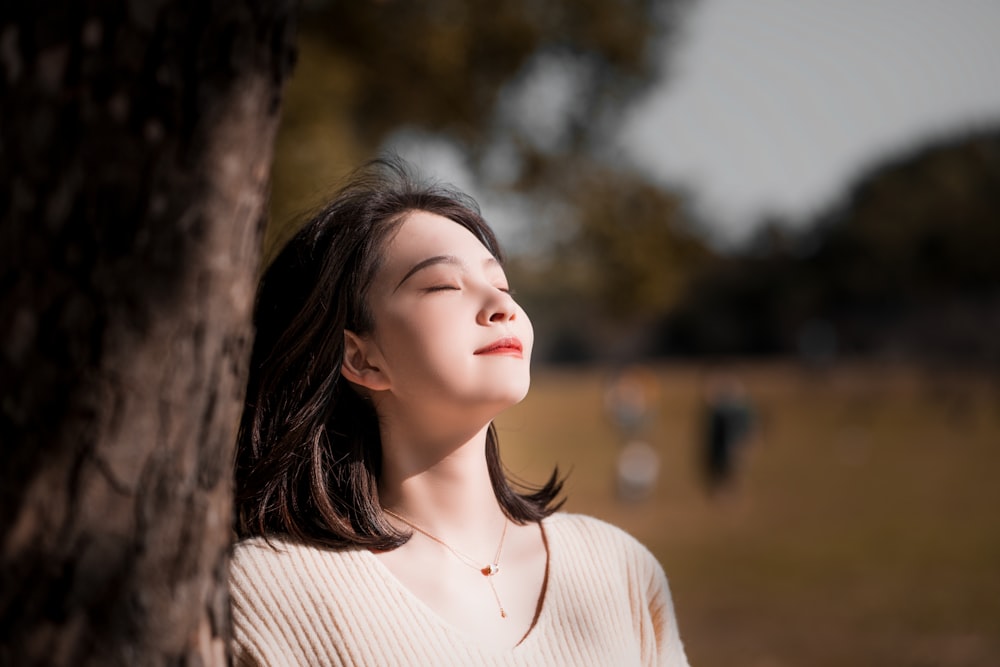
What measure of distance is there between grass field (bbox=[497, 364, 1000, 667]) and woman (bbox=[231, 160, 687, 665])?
0.61m

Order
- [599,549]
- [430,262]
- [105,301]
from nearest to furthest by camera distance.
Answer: [105,301] → [430,262] → [599,549]

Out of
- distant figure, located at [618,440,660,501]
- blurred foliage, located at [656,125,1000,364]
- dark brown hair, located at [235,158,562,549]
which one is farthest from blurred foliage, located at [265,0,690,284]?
blurred foliage, located at [656,125,1000,364]

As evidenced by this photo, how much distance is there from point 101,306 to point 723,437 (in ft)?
47.3

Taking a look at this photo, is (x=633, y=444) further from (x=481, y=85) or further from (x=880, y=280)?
(x=880, y=280)

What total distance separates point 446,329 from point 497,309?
3.9 inches

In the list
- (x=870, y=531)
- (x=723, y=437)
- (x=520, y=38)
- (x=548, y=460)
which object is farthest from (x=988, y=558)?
(x=548, y=460)

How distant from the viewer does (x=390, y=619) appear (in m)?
1.88

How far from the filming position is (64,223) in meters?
1.29

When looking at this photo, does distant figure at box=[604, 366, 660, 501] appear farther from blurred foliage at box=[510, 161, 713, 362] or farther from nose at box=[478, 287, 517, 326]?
nose at box=[478, 287, 517, 326]

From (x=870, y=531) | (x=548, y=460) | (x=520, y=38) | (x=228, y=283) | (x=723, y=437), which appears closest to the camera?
(x=228, y=283)

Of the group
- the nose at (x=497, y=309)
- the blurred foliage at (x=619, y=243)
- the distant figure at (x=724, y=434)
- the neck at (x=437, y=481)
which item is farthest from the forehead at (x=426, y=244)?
the distant figure at (x=724, y=434)

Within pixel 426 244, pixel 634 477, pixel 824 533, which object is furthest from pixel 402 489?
pixel 634 477

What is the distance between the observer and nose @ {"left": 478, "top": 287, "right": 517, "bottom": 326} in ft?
6.44

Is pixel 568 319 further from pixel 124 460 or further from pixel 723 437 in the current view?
pixel 124 460
